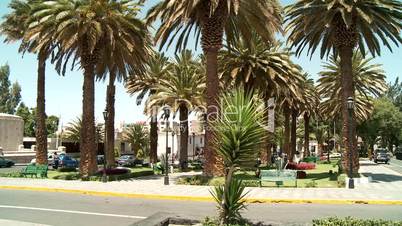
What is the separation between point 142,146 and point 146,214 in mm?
60249

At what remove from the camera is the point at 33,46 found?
32.9 m

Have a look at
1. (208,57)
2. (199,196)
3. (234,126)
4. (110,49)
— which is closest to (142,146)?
(110,49)

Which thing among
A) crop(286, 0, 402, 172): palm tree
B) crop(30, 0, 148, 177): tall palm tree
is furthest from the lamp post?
crop(30, 0, 148, 177): tall palm tree

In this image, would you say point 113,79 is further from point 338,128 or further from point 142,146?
point 338,128

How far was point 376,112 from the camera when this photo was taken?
80.5 metres

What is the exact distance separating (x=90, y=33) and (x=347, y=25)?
47.6ft

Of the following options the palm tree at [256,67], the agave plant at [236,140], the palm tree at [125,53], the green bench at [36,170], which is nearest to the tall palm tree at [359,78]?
the palm tree at [256,67]

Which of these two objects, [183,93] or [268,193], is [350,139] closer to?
[268,193]

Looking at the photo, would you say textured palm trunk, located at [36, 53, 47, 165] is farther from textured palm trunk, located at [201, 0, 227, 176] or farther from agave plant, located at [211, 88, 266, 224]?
agave plant, located at [211, 88, 266, 224]

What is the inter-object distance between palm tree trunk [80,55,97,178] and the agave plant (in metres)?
19.7

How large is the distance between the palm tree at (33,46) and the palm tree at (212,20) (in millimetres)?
9106

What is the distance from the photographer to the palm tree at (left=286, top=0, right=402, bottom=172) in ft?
83.7

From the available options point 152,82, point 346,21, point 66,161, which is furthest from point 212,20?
point 66,161

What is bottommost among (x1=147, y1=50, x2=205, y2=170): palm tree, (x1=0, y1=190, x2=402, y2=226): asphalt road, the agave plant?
(x1=0, y1=190, x2=402, y2=226): asphalt road
